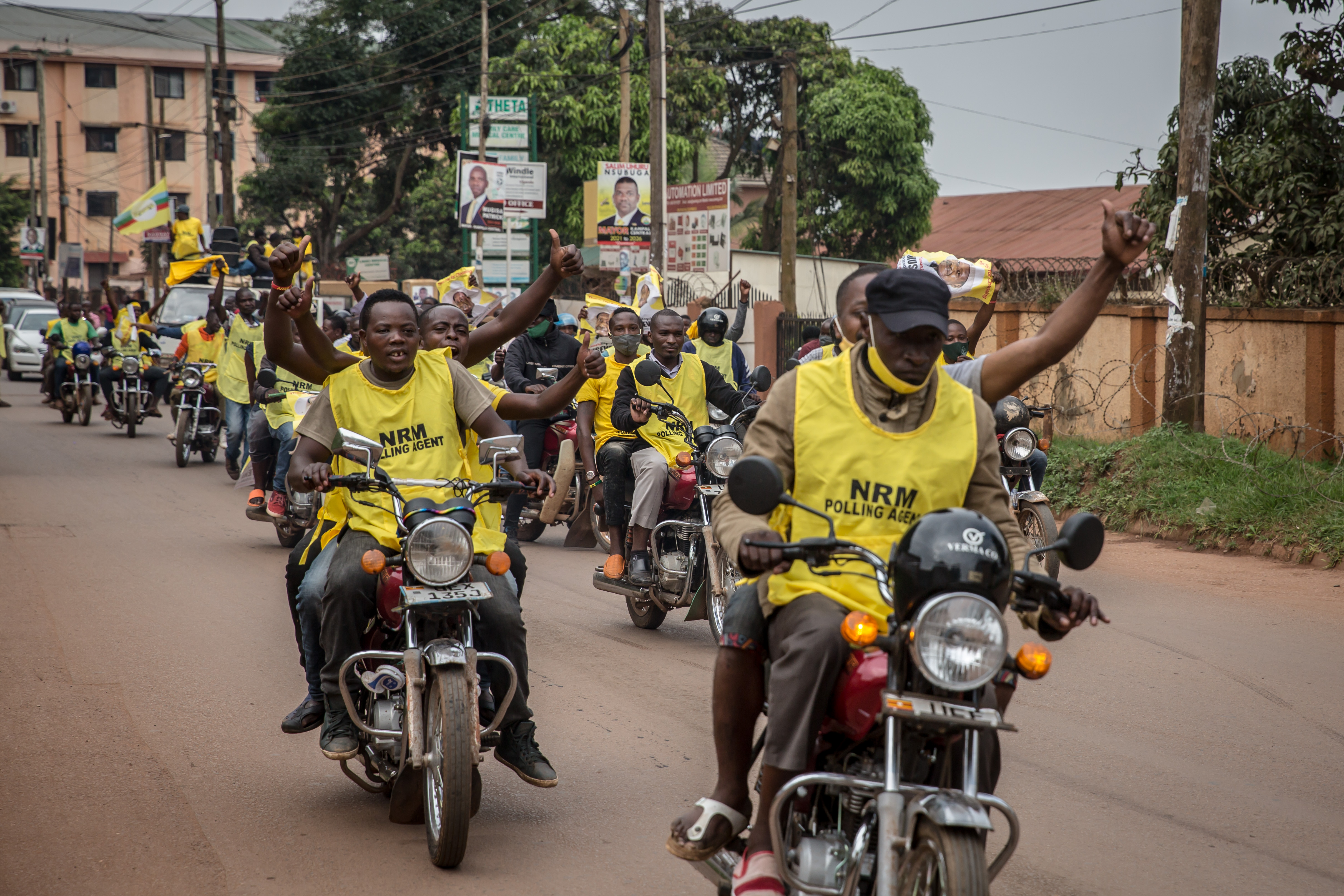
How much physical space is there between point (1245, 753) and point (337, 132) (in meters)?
38.5

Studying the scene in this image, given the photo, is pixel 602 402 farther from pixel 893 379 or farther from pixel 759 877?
pixel 759 877

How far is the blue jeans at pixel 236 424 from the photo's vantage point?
47.7 ft

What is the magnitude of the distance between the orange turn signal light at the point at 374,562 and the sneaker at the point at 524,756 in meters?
0.78

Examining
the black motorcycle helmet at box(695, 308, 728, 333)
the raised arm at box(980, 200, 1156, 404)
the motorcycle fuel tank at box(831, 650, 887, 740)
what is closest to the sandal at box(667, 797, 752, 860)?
the motorcycle fuel tank at box(831, 650, 887, 740)

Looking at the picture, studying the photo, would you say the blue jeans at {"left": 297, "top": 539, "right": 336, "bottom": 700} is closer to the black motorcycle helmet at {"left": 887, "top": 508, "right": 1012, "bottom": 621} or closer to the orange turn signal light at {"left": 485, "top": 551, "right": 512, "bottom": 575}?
the orange turn signal light at {"left": 485, "top": 551, "right": 512, "bottom": 575}

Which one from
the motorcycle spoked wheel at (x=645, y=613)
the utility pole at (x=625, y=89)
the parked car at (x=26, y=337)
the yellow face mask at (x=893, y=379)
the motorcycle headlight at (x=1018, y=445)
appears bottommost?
the motorcycle spoked wheel at (x=645, y=613)

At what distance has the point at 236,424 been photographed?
1460cm

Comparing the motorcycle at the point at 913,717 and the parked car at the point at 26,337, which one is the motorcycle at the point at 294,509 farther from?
the parked car at the point at 26,337

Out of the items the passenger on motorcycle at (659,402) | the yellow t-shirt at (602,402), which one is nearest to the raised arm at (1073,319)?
the passenger on motorcycle at (659,402)

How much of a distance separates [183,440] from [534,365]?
7.89m

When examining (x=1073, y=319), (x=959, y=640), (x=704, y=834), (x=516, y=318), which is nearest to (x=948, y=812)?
(x=959, y=640)

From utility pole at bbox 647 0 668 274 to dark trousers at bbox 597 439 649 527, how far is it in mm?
11903

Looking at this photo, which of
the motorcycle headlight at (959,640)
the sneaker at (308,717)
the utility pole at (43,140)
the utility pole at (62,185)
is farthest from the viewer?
the utility pole at (62,185)

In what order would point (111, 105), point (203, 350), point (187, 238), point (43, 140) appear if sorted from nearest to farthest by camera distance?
point (203, 350) → point (187, 238) → point (43, 140) → point (111, 105)
